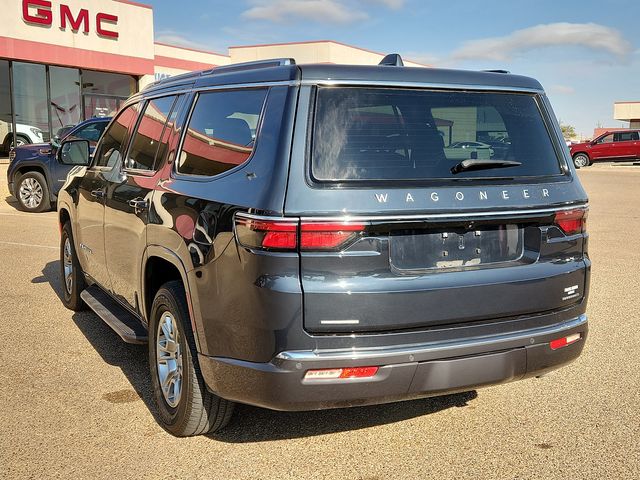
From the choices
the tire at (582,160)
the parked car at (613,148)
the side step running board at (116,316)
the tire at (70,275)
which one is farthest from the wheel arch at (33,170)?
the tire at (582,160)

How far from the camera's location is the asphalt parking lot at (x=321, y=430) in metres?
3.29

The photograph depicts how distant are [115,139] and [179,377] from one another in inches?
87.4

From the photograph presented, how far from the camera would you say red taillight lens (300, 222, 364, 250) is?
2.84 metres

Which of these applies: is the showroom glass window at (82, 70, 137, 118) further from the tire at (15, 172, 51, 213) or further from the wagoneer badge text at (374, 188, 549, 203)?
the wagoneer badge text at (374, 188, 549, 203)

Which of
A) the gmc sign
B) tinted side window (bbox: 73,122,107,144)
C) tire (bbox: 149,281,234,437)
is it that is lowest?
tire (bbox: 149,281,234,437)

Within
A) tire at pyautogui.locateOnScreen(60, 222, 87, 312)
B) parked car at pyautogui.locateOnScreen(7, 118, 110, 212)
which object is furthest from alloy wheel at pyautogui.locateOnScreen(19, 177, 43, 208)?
tire at pyautogui.locateOnScreen(60, 222, 87, 312)

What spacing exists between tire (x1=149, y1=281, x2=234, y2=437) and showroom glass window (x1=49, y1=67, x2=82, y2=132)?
20808mm

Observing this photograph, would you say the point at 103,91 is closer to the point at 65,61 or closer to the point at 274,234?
the point at 65,61

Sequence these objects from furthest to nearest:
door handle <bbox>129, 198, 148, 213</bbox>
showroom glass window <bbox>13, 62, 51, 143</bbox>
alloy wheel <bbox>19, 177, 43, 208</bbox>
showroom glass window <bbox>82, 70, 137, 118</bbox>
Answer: showroom glass window <bbox>82, 70, 137, 118</bbox> < showroom glass window <bbox>13, 62, 51, 143</bbox> < alloy wheel <bbox>19, 177, 43, 208</bbox> < door handle <bbox>129, 198, 148, 213</bbox>

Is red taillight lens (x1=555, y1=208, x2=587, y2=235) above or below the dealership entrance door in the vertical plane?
below

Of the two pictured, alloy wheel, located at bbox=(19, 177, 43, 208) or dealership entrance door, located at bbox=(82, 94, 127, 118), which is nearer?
alloy wheel, located at bbox=(19, 177, 43, 208)

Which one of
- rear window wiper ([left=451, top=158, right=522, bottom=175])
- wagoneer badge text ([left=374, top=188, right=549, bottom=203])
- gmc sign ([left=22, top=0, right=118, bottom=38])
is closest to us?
wagoneer badge text ([left=374, top=188, right=549, bottom=203])

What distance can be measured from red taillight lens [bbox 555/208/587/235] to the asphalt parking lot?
1117mm

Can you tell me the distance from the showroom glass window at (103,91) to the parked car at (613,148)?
2160cm
